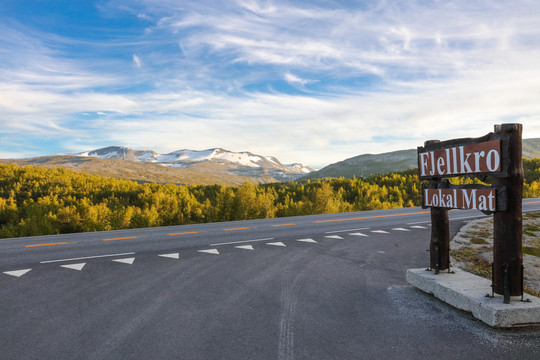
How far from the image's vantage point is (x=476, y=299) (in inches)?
196

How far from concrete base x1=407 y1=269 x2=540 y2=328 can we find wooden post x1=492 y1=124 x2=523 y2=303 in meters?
0.19

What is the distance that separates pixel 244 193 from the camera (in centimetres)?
2252

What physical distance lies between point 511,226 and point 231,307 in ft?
14.4

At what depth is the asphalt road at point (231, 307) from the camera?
4090 millimetres

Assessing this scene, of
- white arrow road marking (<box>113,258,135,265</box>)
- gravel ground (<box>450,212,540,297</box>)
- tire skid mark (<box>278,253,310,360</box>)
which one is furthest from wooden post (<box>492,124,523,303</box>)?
white arrow road marking (<box>113,258,135,265</box>)

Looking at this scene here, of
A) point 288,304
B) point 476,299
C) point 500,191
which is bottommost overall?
point 288,304

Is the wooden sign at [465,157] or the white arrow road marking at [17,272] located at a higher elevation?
the wooden sign at [465,157]

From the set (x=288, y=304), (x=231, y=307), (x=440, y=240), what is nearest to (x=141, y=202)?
(x=231, y=307)

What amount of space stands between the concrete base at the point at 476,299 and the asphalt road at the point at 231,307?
16 cm

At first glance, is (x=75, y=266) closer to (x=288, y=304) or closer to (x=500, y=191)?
(x=288, y=304)

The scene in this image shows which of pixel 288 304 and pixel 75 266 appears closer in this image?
pixel 288 304

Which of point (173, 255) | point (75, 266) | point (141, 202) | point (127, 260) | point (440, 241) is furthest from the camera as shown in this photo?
point (141, 202)

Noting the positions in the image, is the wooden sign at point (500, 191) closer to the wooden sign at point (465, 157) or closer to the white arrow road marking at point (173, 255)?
the wooden sign at point (465, 157)

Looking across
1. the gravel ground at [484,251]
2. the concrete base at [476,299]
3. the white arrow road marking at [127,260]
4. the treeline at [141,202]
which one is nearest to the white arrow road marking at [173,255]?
the white arrow road marking at [127,260]
